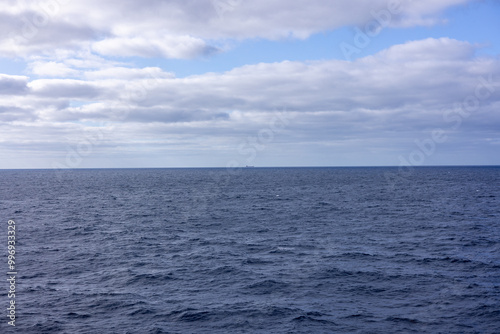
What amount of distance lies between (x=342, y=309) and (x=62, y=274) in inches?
1061

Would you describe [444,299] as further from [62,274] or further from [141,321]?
[62,274]

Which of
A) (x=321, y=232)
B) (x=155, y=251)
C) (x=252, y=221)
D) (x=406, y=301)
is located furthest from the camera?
(x=252, y=221)

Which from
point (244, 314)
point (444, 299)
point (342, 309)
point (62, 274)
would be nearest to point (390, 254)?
point (444, 299)

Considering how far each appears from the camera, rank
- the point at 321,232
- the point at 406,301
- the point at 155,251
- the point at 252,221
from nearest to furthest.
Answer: the point at 406,301, the point at 155,251, the point at 321,232, the point at 252,221

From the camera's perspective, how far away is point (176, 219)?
76500 millimetres

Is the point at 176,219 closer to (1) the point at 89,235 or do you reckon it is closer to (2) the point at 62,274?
(1) the point at 89,235

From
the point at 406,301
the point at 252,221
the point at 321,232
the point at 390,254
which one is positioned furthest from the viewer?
the point at 252,221

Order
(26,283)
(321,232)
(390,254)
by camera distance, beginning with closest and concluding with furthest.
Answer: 1. (26,283)
2. (390,254)
3. (321,232)

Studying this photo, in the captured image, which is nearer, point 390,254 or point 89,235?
point 390,254

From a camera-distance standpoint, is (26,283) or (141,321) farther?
(26,283)

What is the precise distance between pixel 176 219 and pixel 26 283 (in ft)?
130

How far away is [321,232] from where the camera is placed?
Result: 60969 mm

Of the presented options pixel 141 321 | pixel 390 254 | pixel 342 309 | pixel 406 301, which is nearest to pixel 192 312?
pixel 141 321

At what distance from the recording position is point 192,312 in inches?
1220
